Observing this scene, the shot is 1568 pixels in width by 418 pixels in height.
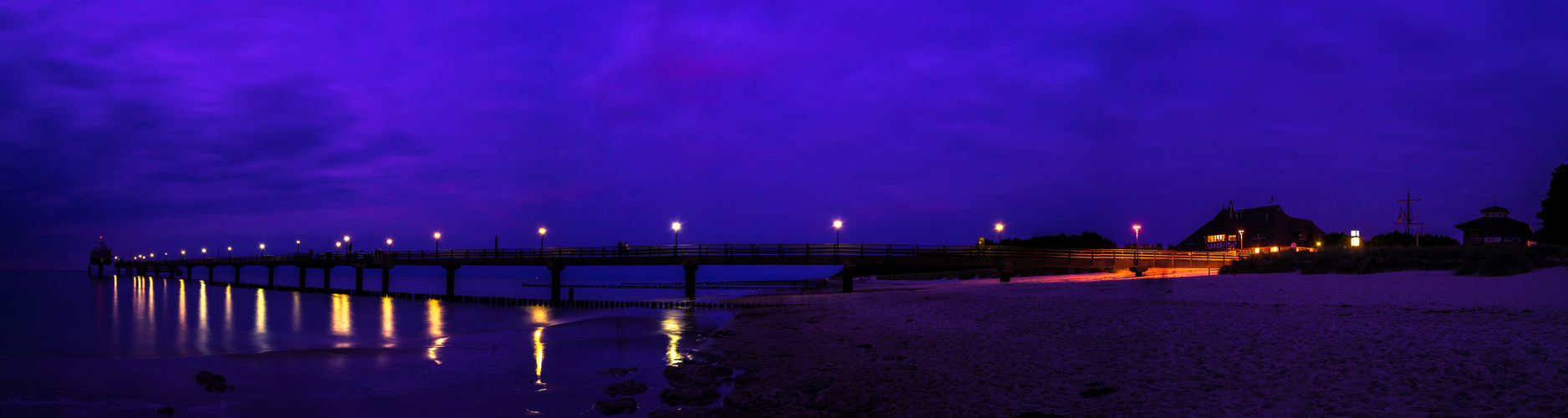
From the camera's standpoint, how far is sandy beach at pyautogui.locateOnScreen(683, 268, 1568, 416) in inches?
339

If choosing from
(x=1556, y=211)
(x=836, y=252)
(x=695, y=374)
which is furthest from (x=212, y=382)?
(x=1556, y=211)

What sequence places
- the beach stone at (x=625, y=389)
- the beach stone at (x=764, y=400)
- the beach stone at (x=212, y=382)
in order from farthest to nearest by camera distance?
the beach stone at (x=212, y=382) → the beach stone at (x=625, y=389) → the beach stone at (x=764, y=400)

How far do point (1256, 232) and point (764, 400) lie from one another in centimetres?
9459

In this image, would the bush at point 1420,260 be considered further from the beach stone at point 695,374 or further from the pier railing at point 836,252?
the beach stone at point 695,374

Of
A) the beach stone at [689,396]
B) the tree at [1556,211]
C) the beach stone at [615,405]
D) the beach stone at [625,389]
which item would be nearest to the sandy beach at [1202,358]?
the beach stone at [689,396]

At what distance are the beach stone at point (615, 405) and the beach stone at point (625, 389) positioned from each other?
800mm

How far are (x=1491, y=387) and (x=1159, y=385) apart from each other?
3.52 meters

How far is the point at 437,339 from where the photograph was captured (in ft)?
81.9

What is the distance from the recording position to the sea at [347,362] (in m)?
12.3

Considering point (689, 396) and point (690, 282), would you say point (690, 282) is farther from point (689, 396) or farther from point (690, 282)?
point (689, 396)

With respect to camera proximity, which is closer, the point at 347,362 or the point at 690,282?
the point at 347,362

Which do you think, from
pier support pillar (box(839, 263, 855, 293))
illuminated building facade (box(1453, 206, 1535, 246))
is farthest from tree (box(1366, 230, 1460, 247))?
pier support pillar (box(839, 263, 855, 293))

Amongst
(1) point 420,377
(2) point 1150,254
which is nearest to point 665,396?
(1) point 420,377

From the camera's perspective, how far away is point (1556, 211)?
4912cm
